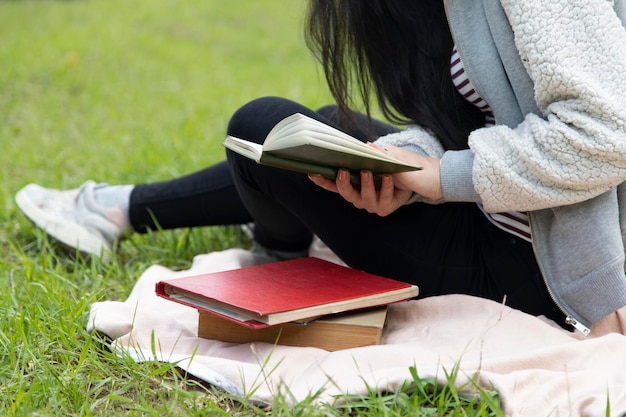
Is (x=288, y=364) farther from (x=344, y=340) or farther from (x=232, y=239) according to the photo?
(x=232, y=239)

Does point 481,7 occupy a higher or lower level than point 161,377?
higher

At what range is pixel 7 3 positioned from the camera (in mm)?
6320

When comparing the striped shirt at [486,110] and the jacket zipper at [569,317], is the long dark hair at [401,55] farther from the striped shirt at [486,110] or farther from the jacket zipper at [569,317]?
the jacket zipper at [569,317]

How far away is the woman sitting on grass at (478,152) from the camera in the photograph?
1328mm

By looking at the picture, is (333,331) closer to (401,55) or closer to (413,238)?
(413,238)

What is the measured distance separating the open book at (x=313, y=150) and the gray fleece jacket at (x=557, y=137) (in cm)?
16

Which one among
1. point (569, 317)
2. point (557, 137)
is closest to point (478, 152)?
point (557, 137)

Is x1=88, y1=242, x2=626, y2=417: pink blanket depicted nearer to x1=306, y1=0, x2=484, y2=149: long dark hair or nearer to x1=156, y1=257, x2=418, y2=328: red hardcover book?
x1=156, y1=257, x2=418, y2=328: red hardcover book

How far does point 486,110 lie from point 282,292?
0.55 m

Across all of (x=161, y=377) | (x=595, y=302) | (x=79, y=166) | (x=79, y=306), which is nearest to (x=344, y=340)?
(x=161, y=377)

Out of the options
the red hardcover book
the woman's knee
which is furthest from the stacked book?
the woman's knee

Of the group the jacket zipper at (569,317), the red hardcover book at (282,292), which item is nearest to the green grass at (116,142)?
the red hardcover book at (282,292)

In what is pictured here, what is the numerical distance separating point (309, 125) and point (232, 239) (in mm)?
1010

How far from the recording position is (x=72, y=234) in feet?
6.85
